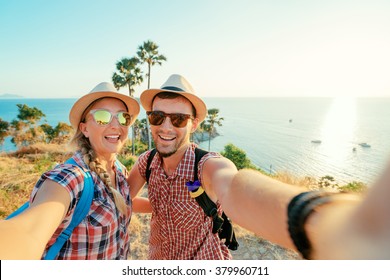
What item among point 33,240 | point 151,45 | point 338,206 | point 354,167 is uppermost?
point 151,45

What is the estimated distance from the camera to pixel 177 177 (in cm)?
215

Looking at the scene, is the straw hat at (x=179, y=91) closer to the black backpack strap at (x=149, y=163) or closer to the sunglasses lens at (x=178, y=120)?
the sunglasses lens at (x=178, y=120)

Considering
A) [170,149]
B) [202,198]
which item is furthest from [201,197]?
[170,149]

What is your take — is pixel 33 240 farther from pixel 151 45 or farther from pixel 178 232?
pixel 151 45

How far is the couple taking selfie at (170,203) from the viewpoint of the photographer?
2.03 feet

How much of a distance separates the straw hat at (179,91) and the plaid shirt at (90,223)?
106cm

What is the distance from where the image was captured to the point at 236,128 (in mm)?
111812

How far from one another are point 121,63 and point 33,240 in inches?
937

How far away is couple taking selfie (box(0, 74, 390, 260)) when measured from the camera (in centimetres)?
62

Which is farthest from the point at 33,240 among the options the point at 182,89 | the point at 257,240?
the point at 257,240

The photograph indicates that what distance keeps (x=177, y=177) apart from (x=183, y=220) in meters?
0.41

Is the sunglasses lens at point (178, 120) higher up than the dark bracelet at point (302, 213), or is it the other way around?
the sunglasses lens at point (178, 120)

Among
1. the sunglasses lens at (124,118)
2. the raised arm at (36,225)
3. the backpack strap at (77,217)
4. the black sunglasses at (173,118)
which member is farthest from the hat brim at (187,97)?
the raised arm at (36,225)

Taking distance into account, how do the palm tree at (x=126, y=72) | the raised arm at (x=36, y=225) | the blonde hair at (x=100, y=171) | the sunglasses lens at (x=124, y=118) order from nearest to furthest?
the raised arm at (x=36, y=225) → the blonde hair at (x=100, y=171) → the sunglasses lens at (x=124, y=118) → the palm tree at (x=126, y=72)
